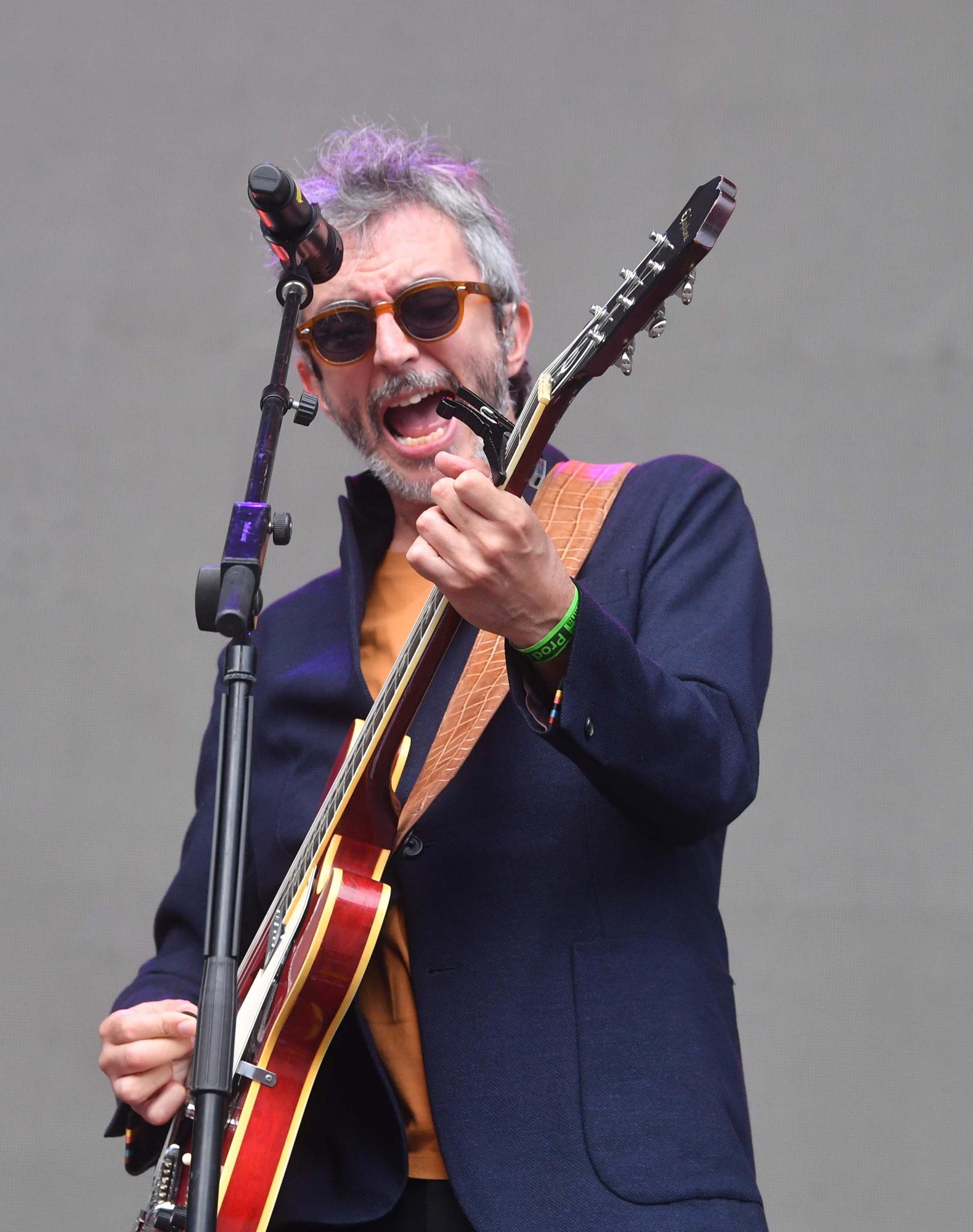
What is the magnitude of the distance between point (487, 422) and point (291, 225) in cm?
31

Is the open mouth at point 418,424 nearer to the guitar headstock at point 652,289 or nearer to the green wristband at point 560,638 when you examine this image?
the guitar headstock at point 652,289

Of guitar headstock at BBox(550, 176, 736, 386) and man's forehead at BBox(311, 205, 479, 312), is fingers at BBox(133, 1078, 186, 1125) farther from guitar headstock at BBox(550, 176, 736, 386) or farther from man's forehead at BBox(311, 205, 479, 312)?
man's forehead at BBox(311, 205, 479, 312)

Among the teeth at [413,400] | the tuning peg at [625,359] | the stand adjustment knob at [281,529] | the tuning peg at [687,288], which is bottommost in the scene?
the stand adjustment knob at [281,529]

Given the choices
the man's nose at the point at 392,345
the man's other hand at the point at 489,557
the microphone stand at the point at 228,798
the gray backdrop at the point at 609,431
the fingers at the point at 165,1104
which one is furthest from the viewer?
the gray backdrop at the point at 609,431

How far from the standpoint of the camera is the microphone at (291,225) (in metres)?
1.53

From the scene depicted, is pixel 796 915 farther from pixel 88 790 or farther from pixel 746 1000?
pixel 88 790

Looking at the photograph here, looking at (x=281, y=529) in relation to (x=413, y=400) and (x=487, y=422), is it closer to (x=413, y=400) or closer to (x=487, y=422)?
(x=487, y=422)

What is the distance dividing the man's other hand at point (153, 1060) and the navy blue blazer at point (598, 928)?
0.58ft

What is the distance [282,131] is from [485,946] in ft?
8.45

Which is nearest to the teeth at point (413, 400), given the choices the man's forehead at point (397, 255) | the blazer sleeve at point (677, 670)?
the man's forehead at point (397, 255)

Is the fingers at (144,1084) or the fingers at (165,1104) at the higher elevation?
the fingers at (144,1084)

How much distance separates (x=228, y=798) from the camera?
1335 millimetres

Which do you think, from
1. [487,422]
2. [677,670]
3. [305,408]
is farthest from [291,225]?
[677,670]

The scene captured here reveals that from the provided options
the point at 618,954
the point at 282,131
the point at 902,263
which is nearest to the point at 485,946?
the point at 618,954
